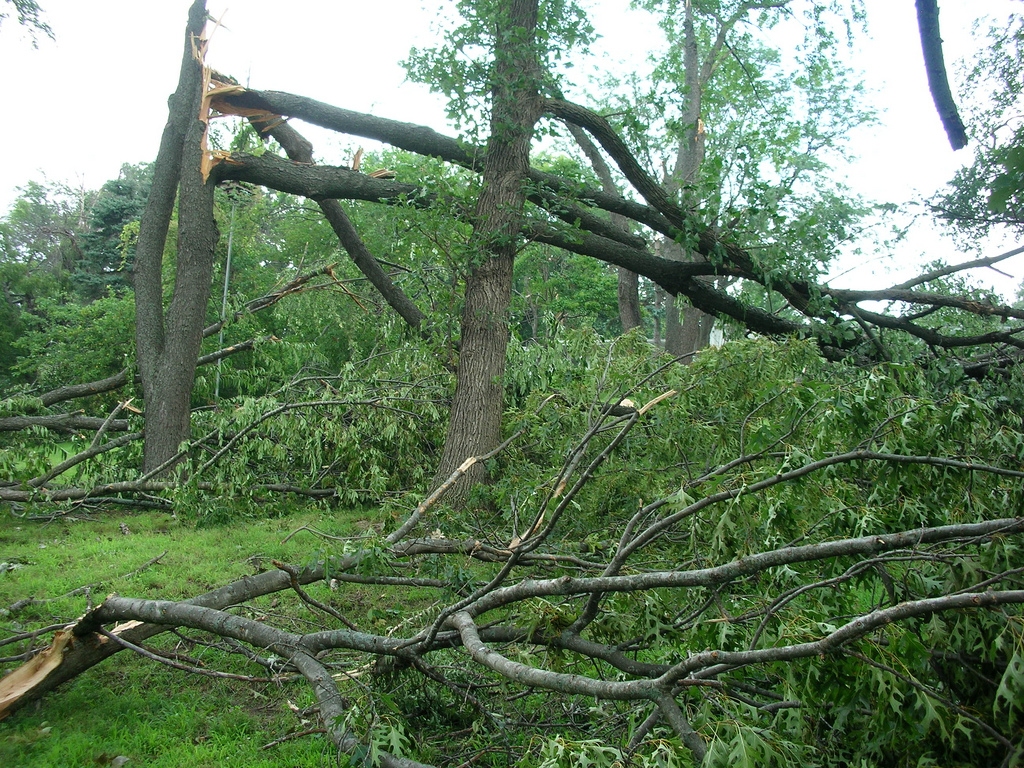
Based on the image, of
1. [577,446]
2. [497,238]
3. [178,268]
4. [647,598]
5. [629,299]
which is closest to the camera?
[647,598]

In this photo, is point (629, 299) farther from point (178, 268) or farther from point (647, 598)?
point (647, 598)

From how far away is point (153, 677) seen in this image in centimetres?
381

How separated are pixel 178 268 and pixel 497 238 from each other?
356cm

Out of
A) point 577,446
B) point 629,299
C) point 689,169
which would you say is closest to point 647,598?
point 577,446

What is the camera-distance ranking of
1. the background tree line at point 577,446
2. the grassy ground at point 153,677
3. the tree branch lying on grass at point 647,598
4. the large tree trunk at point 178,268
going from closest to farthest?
1. the tree branch lying on grass at point 647,598
2. the background tree line at point 577,446
3. the grassy ground at point 153,677
4. the large tree trunk at point 178,268

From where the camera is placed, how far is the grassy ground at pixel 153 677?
3.06 meters

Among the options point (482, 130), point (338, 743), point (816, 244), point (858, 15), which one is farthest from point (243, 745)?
point (858, 15)

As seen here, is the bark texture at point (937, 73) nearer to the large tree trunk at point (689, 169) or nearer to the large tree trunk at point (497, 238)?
the large tree trunk at point (497, 238)

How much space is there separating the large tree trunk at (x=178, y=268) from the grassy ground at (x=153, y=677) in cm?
159

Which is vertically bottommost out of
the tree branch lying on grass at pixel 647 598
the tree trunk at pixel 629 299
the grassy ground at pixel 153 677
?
the grassy ground at pixel 153 677

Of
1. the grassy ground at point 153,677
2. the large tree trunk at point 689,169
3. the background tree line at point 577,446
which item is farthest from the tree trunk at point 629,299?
the grassy ground at point 153,677

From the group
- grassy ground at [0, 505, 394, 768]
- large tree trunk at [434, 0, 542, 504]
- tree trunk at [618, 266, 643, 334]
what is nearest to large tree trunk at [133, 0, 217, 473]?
grassy ground at [0, 505, 394, 768]

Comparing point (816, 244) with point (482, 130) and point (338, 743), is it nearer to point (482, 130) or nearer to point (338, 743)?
point (482, 130)

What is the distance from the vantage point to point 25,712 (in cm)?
332
